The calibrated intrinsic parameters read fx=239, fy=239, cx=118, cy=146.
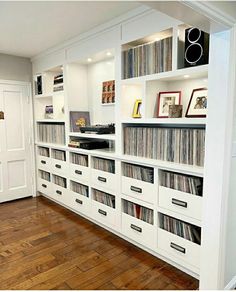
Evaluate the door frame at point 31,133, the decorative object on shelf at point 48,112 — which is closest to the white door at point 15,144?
the door frame at point 31,133

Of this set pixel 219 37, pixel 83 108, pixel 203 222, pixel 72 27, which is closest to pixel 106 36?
pixel 72 27

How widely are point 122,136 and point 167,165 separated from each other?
66 cm

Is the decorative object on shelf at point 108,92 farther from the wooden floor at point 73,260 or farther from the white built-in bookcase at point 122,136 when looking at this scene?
the wooden floor at point 73,260

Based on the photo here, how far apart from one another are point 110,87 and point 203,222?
6.24 ft

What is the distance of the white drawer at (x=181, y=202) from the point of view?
185 centimetres

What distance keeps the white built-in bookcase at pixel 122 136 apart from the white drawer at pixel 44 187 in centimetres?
4

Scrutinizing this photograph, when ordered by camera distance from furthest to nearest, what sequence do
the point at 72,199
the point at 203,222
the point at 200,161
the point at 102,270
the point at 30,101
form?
the point at 30,101
the point at 72,199
the point at 102,270
the point at 200,161
the point at 203,222

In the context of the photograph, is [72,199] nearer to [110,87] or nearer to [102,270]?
[102,270]

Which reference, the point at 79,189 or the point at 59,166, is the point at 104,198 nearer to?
the point at 79,189

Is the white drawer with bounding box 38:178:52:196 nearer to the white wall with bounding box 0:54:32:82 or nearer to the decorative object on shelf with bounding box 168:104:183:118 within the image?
the white wall with bounding box 0:54:32:82

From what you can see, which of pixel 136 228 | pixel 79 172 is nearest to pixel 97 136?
pixel 79 172

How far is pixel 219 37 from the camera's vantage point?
149 centimetres

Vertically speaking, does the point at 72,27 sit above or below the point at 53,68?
above

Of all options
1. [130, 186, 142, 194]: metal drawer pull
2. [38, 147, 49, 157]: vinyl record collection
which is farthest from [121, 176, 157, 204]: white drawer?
[38, 147, 49, 157]: vinyl record collection
